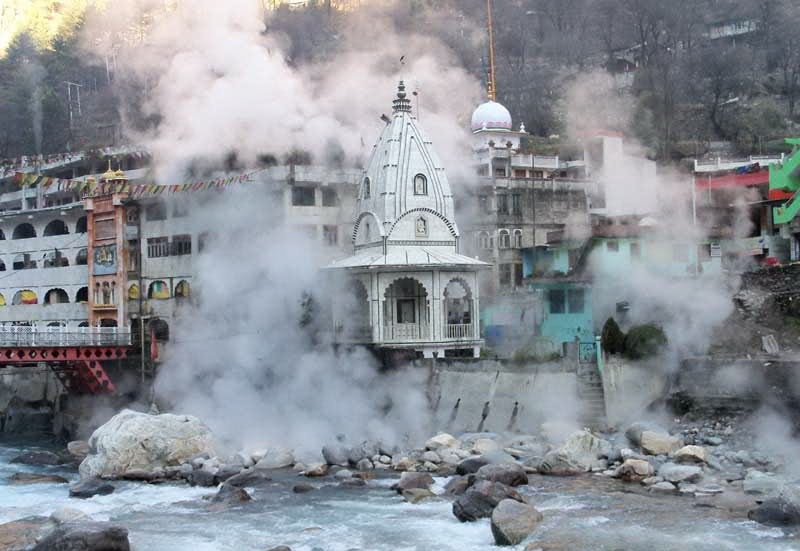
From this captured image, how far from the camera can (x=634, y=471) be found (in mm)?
33031

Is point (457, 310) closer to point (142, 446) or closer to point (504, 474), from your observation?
point (142, 446)

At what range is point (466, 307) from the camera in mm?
52562

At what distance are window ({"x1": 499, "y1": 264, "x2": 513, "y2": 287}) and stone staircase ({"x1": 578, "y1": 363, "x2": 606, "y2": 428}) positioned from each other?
1541cm

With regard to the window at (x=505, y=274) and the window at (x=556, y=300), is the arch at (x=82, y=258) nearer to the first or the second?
the window at (x=505, y=274)

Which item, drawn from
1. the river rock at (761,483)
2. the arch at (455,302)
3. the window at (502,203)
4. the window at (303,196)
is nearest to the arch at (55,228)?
the window at (303,196)

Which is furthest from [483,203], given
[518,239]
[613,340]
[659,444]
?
[659,444]

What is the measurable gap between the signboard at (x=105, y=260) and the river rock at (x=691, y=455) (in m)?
35.9

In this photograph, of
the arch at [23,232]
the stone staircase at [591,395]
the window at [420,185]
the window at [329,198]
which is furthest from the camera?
the arch at [23,232]

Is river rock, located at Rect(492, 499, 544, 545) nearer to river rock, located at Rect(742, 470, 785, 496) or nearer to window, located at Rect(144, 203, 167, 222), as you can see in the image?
river rock, located at Rect(742, 470, 785, 496)

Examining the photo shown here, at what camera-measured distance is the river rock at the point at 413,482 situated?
32719 mm

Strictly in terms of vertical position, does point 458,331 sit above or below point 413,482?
above

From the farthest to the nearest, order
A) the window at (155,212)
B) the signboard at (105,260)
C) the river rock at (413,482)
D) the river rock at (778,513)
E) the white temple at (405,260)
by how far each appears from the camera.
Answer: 1. the signboard at (105,260)
2. the window at (155,212)
3. the white temple at (405,260)
4. the river rock at (413,482)
5. the river rock at (778,513)

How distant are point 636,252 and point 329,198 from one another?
15.0 m

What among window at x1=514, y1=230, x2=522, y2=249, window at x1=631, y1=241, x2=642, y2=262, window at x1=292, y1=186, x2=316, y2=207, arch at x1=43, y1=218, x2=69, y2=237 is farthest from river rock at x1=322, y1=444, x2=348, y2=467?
arch at x1=43, y1=218, x2=69, y2=237
